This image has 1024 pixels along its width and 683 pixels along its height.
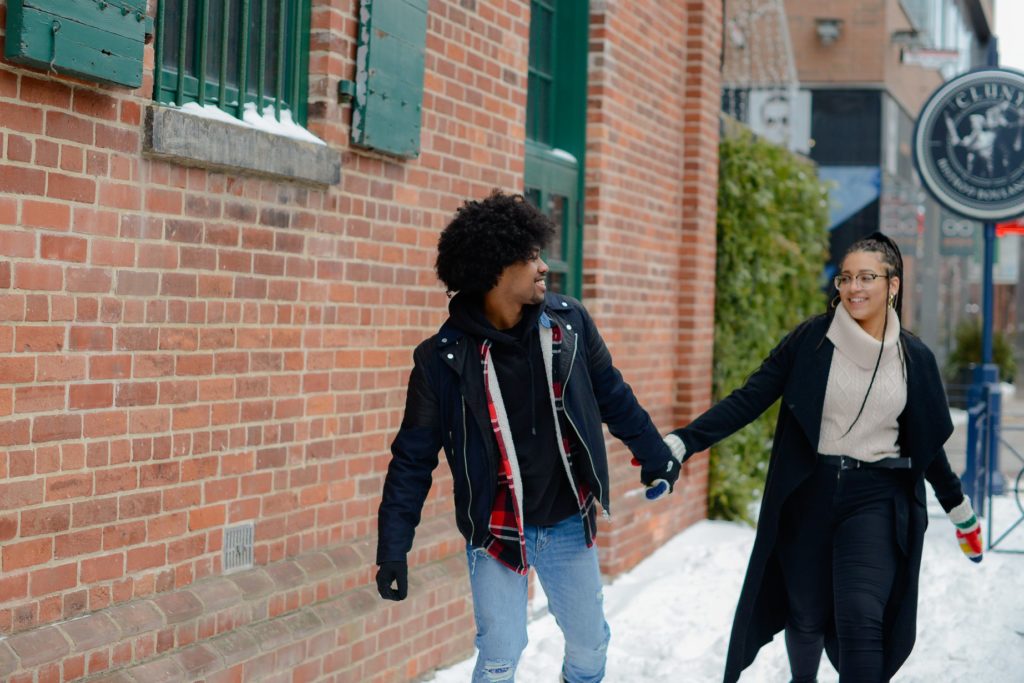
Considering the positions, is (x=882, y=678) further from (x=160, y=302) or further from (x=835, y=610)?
(x=160, y=302)

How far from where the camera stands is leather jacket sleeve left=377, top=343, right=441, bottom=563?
12.9 feet

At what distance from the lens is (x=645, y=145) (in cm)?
859

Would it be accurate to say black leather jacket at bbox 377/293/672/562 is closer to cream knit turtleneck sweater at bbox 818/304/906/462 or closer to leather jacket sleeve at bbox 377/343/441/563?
leather jacket sleeve at bbox 377/343/441/563

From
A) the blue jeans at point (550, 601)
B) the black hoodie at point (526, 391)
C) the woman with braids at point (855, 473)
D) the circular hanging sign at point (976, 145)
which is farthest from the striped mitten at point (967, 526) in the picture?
the circular hanging sign at point (976, 145)

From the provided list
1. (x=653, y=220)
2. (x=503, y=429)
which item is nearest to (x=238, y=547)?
(x=503, y=429)

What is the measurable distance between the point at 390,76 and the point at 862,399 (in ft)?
7.21

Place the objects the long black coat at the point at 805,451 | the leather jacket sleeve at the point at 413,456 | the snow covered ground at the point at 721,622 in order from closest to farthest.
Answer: the leather jacket sleeve at the point at 413,456
the long black coat at the point at 805,451
the snow covered ground at the point at 721,622

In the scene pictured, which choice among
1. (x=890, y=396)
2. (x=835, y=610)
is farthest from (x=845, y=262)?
(x=835, y=610)

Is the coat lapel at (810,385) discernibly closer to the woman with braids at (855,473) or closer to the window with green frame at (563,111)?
the woman with braids at (855,473)

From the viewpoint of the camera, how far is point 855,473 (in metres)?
4.75

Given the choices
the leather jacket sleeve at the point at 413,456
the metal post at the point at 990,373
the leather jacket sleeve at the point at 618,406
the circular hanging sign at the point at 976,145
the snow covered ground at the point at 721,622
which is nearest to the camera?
the leather jacket sleeve at the point at 413,456

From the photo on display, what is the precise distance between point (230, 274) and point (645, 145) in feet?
15.3

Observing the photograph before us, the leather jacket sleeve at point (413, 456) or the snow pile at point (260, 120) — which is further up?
the snow pile at point (260, 120)

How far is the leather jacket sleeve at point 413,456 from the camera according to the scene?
12.9ft
